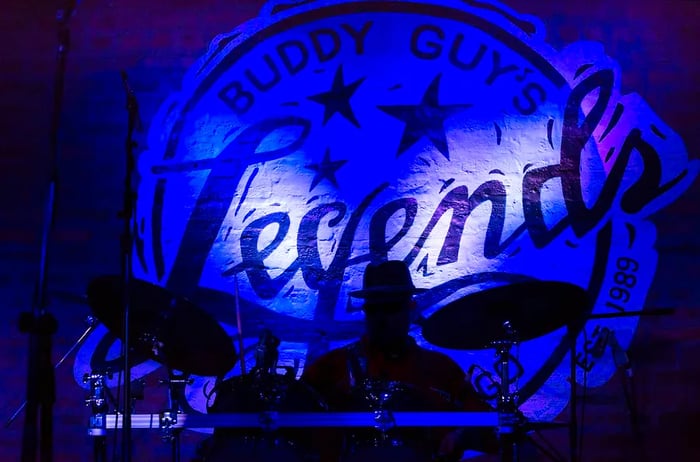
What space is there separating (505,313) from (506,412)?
456 millimetres

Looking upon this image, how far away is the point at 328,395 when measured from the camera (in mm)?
4223

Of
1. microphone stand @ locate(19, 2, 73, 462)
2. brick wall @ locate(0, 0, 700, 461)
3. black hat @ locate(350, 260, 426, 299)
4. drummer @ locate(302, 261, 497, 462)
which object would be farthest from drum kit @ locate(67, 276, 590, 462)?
→ microphone stand @ locate(19, 2, 73, 462)

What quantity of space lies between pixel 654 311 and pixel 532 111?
1.38 metres

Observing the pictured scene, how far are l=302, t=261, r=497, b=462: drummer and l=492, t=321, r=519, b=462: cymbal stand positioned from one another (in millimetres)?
114

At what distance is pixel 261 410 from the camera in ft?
12.2

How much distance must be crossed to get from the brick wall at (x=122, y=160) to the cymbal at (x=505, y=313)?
1221 mm

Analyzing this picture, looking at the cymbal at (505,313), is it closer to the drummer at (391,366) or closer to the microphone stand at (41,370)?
the drummer at (391,366)

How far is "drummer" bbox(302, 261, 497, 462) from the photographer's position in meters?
4.03

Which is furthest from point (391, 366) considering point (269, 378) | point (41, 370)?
point (41, 370)

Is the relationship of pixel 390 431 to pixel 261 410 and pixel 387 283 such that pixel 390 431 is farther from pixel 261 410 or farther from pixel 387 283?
pixel 387 283

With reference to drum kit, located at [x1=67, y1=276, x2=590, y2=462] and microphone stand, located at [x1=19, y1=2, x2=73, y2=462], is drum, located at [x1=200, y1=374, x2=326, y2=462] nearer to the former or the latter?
drum kit, located at [x1=67, y1=276, x2=590, y2=462]

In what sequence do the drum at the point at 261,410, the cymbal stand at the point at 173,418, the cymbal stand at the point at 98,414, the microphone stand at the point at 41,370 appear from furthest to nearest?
1. the cymbal stand at the point at 98,414
2. the cymbal stand at the point at 173,418
3. the drum at the point at 261,410
4. the microphone stand at the point at 41,370

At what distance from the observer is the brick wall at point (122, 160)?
511 cm

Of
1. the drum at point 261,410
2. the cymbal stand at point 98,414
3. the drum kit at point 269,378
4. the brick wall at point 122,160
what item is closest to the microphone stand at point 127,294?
the drum kit at point 269,378
